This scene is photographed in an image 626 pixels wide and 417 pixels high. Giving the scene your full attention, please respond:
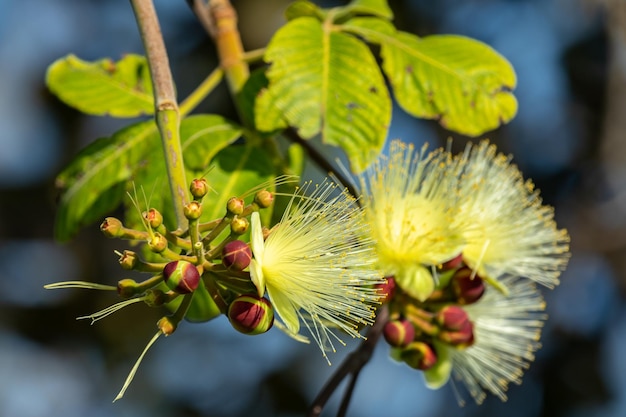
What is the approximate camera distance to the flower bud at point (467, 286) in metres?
1.67

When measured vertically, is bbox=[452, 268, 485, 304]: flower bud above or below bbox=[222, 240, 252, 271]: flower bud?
below

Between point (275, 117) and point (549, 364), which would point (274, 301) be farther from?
point (549, 364)

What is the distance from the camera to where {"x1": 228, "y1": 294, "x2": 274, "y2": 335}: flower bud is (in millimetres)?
1184

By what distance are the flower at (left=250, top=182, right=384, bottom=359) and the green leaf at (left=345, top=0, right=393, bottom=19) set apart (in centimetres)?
51

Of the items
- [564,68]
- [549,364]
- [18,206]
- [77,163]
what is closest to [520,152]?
[564,68]

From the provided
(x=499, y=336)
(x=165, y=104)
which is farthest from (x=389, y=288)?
(x=165, y=104)

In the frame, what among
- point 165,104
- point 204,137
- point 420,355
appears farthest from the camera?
point 420,355

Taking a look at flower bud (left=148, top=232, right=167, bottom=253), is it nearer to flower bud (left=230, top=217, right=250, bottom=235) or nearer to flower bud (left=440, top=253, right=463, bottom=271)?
flower bud (left=230, top=217, right=250, bottom=235)

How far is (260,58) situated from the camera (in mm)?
1703

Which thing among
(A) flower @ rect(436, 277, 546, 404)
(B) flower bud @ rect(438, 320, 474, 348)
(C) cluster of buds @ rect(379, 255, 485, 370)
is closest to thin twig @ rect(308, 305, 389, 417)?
(C) cluster of buds @ rect(379, 255, 485, 370)

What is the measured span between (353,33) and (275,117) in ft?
0.98

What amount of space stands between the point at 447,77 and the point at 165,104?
0.62 m

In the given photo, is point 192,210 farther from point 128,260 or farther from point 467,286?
point 467,286

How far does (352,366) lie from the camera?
156 centimetres
